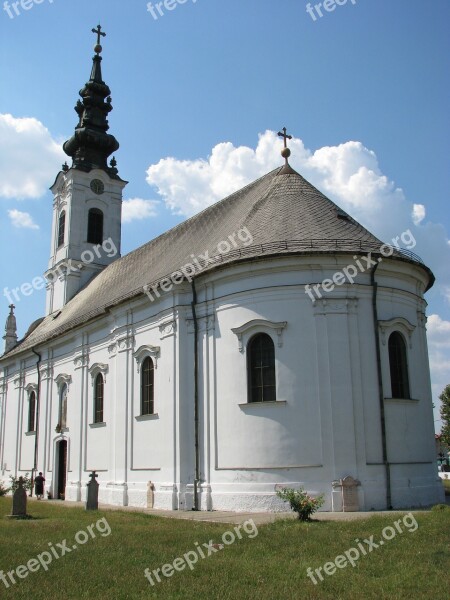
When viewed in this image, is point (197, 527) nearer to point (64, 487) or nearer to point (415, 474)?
point (415, 474)

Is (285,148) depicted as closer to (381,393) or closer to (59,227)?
(381,393)

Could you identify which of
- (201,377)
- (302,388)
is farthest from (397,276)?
(201,377)

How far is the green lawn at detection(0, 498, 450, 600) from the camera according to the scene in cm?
855

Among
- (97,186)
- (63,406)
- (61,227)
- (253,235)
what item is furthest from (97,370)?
(97,186)

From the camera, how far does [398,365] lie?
69.1ft

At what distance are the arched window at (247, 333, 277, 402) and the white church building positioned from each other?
4 cm

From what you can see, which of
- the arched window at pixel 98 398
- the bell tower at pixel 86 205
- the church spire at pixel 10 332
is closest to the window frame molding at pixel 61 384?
the arched window at pixel 98 398

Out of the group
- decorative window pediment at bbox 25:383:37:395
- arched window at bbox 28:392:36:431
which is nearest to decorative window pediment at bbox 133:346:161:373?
decorative window pediment at bbox 25:383:37:395

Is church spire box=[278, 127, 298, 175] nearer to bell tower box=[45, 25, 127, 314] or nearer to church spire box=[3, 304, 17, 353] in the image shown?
bell tower box=[45, 25, 127, 314]

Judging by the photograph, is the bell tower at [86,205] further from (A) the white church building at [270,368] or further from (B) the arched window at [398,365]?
(B) the arched window at [398,365]

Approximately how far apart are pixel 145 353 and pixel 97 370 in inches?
193

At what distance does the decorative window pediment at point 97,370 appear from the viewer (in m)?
27.2

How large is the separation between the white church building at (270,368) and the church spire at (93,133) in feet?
50.6

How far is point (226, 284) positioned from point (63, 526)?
9346 mm
